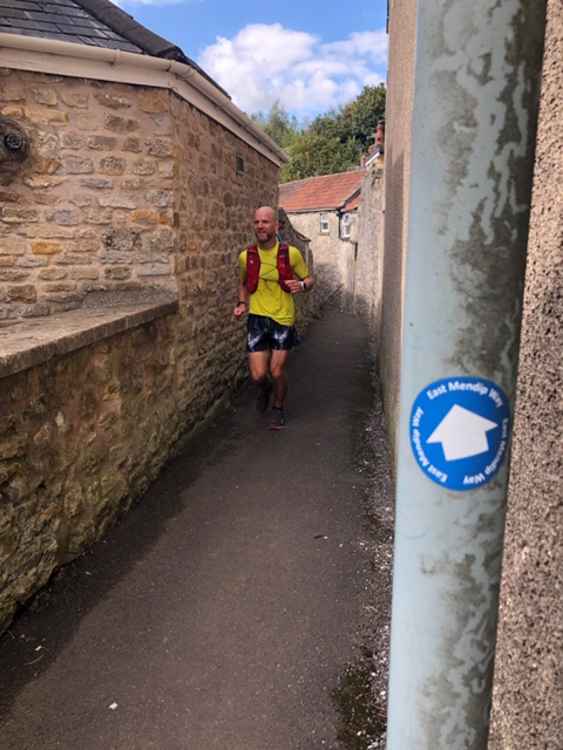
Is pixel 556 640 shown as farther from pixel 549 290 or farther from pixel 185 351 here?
pixel 185 351

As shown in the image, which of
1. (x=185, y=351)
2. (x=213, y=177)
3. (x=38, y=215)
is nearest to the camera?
(x=38, y=215)

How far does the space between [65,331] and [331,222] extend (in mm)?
22530

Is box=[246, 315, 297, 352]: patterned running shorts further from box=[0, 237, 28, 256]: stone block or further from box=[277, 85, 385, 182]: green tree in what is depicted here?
box=[277, 85, 385, 182]: green tree

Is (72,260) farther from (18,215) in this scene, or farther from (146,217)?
(146,217)

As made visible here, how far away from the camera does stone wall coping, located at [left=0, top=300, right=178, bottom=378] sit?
9.49ft

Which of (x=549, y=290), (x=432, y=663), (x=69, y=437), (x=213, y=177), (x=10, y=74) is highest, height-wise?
(x=10, y=74)

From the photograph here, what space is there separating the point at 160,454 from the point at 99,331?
1.47 m

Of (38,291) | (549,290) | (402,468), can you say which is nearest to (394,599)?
(402,468)

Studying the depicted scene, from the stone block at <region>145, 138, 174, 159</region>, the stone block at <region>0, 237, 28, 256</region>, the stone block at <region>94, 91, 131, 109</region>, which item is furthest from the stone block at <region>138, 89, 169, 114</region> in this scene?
the stone block at <region>0, 237, 28, 256</region>

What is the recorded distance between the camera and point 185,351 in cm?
543

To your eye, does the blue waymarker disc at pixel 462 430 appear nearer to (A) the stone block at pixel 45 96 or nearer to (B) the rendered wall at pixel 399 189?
(B) the rendered wall at pixel 399 189

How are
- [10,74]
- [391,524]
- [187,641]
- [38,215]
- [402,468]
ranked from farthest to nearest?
[38,215] < [10,74] < [391,524] < [187,641] < [402,468]

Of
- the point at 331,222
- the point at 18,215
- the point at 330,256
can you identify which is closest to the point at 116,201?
the point at 18,215

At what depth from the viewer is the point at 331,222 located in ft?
82.0
